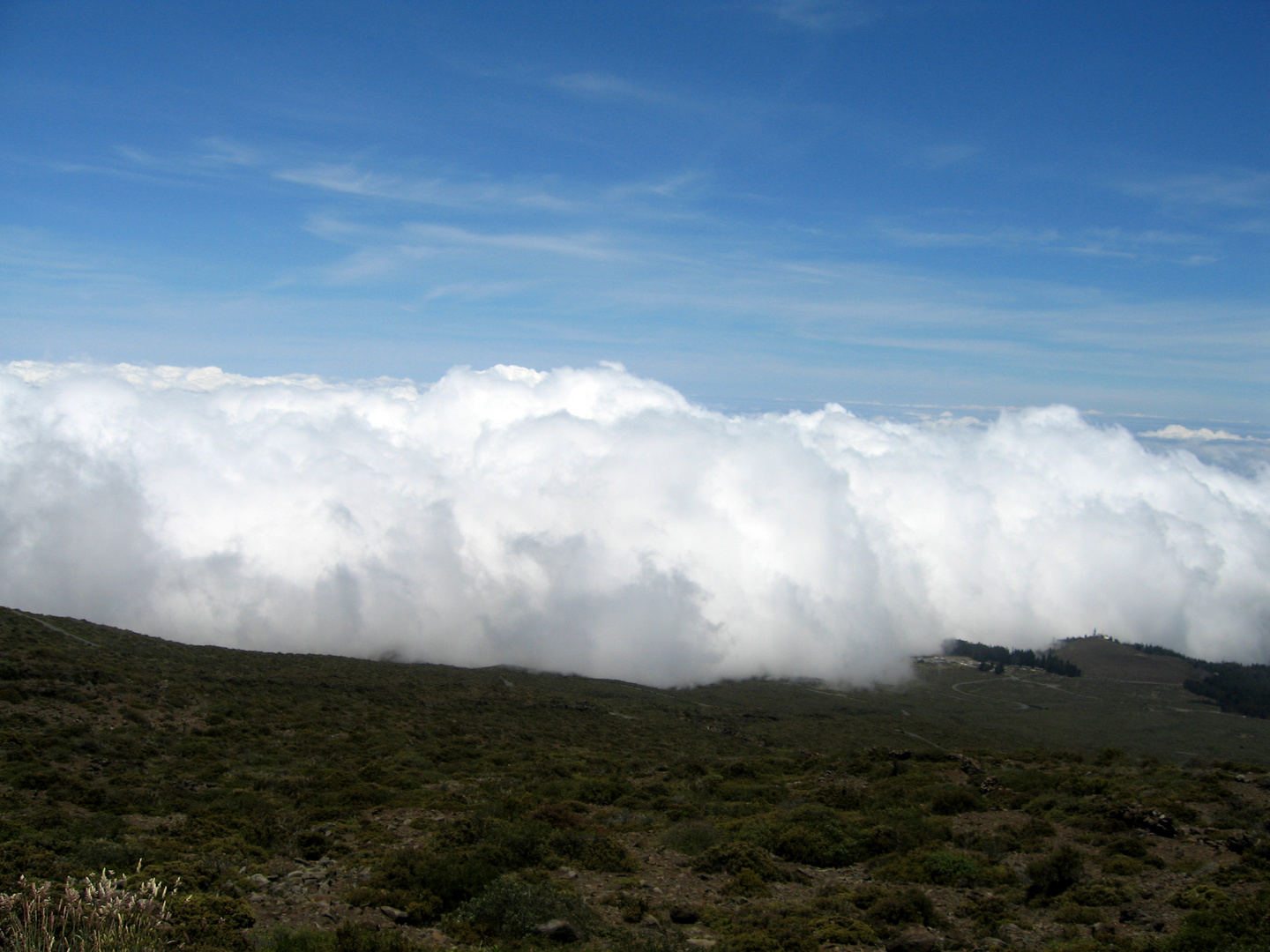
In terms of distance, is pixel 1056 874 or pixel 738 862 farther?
pixel 738 862

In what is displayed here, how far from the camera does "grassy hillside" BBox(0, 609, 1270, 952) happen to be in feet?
40.0

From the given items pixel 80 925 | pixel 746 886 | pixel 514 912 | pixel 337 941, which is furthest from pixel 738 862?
pixel 80 925

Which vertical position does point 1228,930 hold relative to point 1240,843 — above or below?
above

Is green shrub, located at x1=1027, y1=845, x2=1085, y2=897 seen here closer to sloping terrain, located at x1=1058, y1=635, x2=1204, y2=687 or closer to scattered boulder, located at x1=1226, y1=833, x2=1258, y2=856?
scattered boulder, located at x1=1226, y1=833, x2=1258, y2=856

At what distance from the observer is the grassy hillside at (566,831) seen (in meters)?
12.2

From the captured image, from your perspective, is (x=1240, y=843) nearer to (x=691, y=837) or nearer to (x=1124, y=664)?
(x=691, y=837)

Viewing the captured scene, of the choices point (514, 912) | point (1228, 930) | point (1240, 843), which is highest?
point (1228, 930)

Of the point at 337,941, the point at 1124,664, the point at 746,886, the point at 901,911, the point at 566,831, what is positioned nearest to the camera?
the point at 337,941

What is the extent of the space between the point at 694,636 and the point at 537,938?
170 meters

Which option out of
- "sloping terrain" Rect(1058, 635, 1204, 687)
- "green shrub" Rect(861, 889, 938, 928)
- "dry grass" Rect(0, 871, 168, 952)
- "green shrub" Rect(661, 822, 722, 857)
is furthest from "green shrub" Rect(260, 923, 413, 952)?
"sloping terrain" Rect(1058, 635, 1204, 687)

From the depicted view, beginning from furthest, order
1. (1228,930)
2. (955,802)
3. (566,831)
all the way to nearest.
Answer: (955,802) < (566,831) < (1228,930)

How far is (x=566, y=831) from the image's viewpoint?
17.4 metres

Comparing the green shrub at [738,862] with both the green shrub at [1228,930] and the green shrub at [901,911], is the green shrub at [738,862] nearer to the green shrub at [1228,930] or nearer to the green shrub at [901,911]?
the green shrub at [901,911]

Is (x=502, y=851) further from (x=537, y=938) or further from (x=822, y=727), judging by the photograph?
(x=822, y=727)
